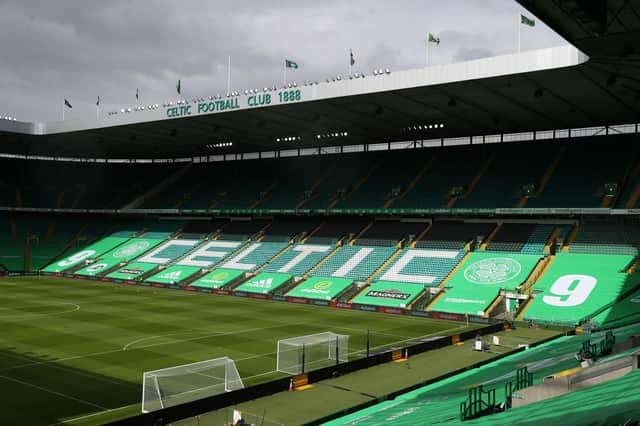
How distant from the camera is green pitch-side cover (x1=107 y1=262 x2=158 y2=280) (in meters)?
51.2

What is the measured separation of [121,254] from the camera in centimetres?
5703

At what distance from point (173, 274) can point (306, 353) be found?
3006 centimetres

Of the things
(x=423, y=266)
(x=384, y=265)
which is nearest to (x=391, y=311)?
(x=423, y=266)

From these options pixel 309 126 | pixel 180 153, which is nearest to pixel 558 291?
pixel 309 126

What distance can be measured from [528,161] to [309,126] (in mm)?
17749

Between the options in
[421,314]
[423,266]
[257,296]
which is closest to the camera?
[421,314]

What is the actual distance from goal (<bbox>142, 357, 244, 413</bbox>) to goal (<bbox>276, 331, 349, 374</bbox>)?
12.0 ft

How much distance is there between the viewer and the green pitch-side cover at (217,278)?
151 feet

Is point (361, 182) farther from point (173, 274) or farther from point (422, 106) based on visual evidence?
point (173, 274)

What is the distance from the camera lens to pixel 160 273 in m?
50.7

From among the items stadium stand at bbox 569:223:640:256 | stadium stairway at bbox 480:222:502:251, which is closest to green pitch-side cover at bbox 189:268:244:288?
stadium stairway at bbox 480:222:502:251

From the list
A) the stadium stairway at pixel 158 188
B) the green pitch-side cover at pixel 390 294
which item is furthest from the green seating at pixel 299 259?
the stadium stairway at pixel 158 188

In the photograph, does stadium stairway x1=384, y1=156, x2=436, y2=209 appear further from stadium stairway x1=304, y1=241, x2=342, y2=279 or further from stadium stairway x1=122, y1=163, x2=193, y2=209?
stadium stairway x1=122, y1=163, x2=193, y2=209

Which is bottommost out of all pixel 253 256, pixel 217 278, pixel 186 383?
pixel 186 383
